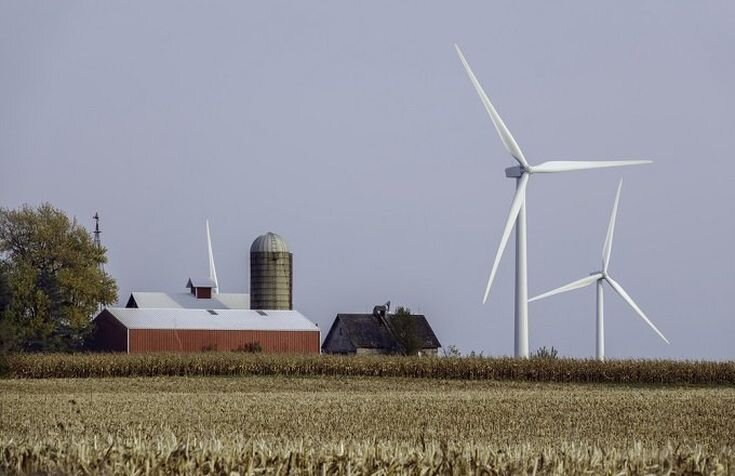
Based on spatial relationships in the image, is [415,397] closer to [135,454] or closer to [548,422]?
[548,422]

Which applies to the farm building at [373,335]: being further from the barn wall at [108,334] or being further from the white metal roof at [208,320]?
the barn wall at [108,334]

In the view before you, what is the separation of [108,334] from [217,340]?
22.9 feet

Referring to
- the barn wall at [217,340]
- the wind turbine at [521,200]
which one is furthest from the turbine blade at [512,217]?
the barn wall at [217,340]

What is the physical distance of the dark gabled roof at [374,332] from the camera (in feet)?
296

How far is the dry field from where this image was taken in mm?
15766

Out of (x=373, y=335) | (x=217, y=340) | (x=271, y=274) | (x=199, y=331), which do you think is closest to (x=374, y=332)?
(x=373, y=335)

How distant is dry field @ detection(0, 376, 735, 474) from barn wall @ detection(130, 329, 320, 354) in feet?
54.3

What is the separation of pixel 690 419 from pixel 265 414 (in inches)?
405

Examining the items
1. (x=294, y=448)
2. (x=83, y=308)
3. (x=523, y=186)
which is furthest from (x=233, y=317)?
(x=294, y=448)

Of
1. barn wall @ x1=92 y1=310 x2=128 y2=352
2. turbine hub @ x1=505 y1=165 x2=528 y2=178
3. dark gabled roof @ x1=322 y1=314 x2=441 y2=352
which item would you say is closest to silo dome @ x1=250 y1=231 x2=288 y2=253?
dark gabled roof @ x1=322 y1=314 x2=441 y2=352

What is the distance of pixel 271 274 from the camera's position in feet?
298

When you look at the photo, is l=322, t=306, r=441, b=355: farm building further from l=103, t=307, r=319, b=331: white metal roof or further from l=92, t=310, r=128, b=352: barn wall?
l=92, t=310, r=128, b=352: barn wall

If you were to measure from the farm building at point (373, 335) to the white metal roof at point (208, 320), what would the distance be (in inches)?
293

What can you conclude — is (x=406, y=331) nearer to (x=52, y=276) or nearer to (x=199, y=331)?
(x=199, y=331)
